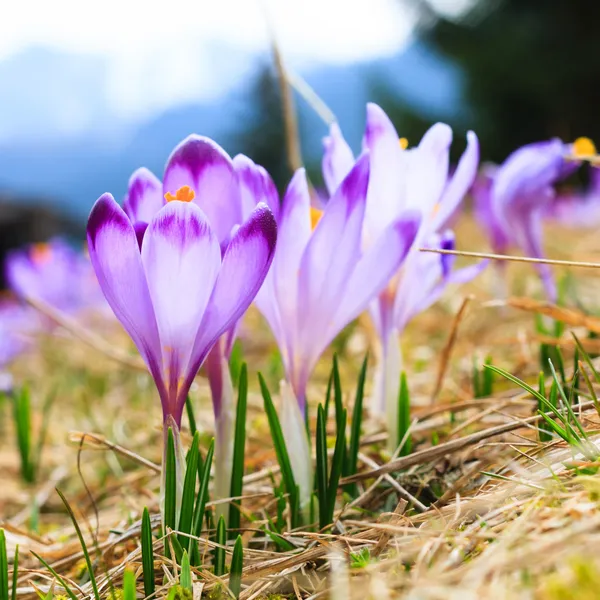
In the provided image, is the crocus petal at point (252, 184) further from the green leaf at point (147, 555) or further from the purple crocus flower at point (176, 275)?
the green leaf at point (147, 555)

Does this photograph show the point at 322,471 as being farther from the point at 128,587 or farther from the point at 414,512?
the point at 128,587

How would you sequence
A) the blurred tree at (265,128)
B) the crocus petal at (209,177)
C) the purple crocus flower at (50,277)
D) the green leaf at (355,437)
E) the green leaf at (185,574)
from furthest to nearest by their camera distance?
the blurred tree at (265,128), the purple crocus flower at (50,277), the green leaf at (355,437), the crocus petal at (209,177), the green leaf at (185,574)

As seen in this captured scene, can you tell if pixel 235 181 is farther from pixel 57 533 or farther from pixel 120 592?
pixel 57 533

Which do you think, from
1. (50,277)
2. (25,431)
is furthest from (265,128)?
(25,431)

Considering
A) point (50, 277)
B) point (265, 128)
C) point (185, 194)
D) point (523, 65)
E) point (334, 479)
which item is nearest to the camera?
point (185, 194)

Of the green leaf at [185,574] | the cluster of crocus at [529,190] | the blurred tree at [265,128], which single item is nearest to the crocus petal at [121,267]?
the green leaf at [185,574]

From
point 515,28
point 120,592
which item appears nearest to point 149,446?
point 120,592
